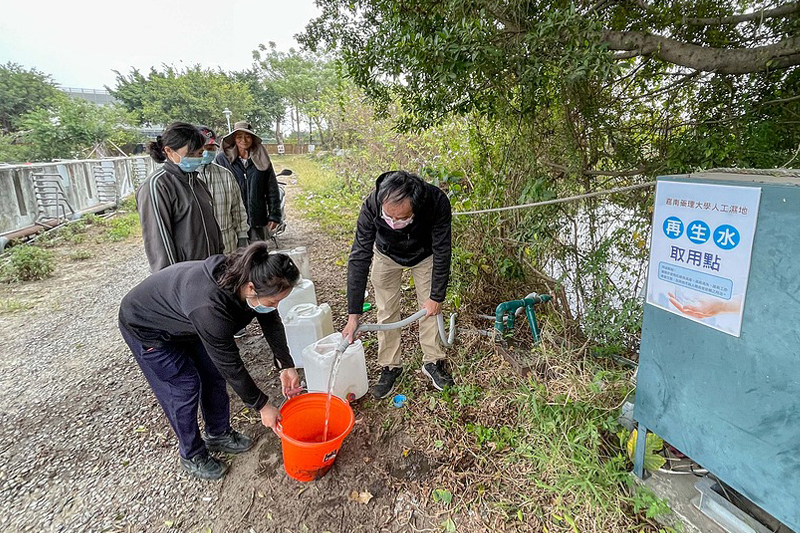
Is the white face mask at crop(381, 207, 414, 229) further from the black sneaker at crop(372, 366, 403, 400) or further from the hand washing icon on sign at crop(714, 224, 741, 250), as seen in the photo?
the hand washing icon on sign at crop(714, 224, 741, 250)

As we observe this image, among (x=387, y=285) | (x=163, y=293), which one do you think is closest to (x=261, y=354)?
Answer: (x=387, y=285)

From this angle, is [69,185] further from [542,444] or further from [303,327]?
[542,444]

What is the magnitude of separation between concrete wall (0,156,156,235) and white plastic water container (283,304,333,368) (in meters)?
5.88

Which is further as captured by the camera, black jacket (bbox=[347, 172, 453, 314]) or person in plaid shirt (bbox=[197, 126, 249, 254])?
person in plaid shirt (bbox=[197, 126, 249, 254])

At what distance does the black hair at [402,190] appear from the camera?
2.14 metres

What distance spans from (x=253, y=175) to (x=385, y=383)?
237 cm

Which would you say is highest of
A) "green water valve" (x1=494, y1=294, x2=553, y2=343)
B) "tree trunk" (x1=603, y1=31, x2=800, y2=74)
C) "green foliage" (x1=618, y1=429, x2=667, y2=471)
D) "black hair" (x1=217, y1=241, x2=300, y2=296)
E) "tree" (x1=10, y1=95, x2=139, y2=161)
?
"tree" (x1=10, y1=95, x2=139, y2=161)

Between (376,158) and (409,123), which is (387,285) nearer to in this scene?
(409,123)

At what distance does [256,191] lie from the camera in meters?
3.93

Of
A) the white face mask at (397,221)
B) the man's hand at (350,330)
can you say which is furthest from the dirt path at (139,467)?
the white face mask at (397,221)

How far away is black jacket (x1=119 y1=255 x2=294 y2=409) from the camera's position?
1.71 meters

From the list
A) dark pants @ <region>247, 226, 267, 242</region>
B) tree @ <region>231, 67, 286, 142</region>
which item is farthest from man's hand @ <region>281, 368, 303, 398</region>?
tree @ <region>231, 67, 286, 142</region>

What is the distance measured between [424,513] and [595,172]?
2130 millimetres

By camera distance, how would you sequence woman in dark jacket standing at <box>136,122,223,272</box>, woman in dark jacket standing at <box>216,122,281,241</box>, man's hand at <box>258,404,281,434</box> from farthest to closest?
woman in dark jacket standing at <box>216,122,281,241</box> → woman in dark jacket standing at <box>136,122,223,272</box> → man's hand at <box>258,404,281,434</box>
